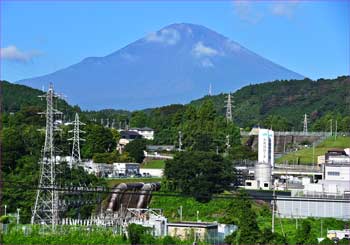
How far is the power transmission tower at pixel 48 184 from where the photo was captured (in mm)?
13359

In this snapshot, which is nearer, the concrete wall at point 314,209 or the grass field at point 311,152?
the concrete wall at point 314,209

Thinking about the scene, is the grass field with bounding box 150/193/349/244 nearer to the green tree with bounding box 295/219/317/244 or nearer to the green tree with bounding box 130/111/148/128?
the green tree with bounding box 295/219/317/244

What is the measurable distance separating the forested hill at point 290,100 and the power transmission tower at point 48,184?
2677 cm

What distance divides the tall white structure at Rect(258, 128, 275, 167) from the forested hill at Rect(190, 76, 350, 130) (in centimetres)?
1587

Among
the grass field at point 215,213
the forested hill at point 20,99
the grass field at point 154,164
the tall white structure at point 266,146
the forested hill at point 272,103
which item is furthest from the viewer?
the forested hill at point 272,103

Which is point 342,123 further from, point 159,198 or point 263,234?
point 263,234

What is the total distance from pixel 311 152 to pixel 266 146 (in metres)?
4.26

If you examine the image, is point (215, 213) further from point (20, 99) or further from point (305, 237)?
point (20, 99)

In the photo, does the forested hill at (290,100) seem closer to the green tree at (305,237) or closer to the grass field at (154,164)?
the grass field at (154,164)

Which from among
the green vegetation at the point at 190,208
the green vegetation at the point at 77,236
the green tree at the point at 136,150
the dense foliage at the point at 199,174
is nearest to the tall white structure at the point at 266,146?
the green tree at the point at 136,150

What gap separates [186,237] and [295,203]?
4646 millimetres

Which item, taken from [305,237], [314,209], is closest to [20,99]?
[314,209]

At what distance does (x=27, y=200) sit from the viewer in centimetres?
1588

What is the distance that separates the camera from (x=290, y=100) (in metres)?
48.4
